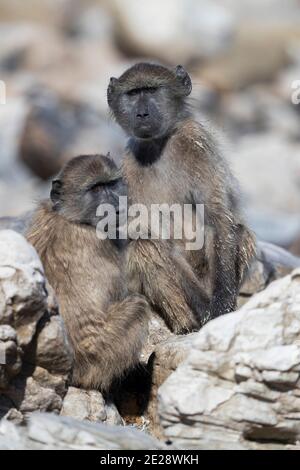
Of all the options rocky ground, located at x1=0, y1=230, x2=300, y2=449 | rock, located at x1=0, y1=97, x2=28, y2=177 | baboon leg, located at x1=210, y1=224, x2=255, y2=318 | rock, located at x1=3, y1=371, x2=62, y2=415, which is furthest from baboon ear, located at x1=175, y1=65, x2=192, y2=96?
rock, located at x1=0, y1=97, x2=28, y2=177

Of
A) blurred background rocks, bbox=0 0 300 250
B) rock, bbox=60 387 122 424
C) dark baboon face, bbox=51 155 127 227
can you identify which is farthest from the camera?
blurred background rocks, bbox=0 0 300 250

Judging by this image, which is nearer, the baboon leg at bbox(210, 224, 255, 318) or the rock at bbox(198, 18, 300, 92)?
the baboon leg at bbox(210, 224, 255, 318)

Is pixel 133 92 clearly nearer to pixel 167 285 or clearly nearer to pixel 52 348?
pixel 167 285

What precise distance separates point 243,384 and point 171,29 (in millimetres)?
25920

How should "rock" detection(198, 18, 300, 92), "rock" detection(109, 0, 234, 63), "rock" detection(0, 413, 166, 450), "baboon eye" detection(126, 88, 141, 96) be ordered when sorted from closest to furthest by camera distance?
"rock" detection(0, 413, 166, 450) → "baboon eye" detection(126, 88, 141, 96) → "rock" detection(198, 18, 300, 92) → "rock" detection(109, 0, 234, 63)

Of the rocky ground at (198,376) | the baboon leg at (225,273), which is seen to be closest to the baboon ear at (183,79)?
the baboon leg at (225,273)

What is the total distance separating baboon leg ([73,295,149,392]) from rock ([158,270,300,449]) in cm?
99

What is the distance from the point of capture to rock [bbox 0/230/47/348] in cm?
580

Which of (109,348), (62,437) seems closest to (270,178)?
(109,348)

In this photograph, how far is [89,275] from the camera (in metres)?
6.77

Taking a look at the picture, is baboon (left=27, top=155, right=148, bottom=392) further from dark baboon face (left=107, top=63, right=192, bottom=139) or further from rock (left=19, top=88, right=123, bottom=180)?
rock (left=19, top=88, right=123, bottom=180)
